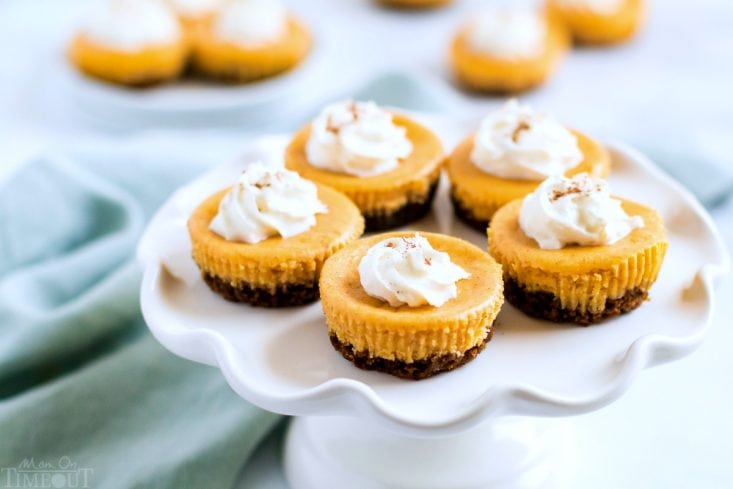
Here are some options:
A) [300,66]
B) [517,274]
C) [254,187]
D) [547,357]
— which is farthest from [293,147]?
[300,66]

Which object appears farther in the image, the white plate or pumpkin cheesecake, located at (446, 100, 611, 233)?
pumpkin cheesecake, located at (446, 100, 611, 233)

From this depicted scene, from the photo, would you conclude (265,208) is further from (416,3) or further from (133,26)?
(416,3)

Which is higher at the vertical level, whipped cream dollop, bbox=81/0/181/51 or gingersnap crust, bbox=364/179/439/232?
gingersnap crust, bbox=364/179/439/232

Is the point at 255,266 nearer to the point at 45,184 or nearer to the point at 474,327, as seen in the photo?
the point at 474,327

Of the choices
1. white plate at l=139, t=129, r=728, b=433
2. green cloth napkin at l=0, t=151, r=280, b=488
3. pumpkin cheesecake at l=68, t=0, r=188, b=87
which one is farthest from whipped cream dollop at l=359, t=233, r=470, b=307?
pumpkin cheesecake at l=68, t=0, r=188, b=87

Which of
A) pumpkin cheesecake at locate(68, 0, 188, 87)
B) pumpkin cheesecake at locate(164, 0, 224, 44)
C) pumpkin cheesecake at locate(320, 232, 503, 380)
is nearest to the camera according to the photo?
pumpkin cheesecake at locate(320, 232, 503, 380)

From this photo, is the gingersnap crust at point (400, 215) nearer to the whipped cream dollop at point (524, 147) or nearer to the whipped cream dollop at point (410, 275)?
the whipped cream dollop at point (524, 147)

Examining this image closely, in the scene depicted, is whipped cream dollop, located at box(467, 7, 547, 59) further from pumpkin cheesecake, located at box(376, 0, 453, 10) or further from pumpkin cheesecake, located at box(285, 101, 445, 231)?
pumpkin cheesecake, located at box(285, 101, 445, 231)
